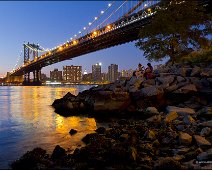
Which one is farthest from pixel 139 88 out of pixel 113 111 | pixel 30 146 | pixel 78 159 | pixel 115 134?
pixel 78 159

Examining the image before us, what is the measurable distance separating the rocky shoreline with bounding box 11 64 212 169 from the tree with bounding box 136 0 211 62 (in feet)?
17.3

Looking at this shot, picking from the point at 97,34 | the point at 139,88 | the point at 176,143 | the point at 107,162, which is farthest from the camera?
the point at 97,34

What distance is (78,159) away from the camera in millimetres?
7223

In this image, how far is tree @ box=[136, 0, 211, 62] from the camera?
71.4 ft

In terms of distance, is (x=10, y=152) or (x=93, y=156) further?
(x=10, y=152)

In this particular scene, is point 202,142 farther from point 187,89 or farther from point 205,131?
point 187,89

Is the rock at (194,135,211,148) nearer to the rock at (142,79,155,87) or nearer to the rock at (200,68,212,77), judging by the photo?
the rock at (200,68,212,77)

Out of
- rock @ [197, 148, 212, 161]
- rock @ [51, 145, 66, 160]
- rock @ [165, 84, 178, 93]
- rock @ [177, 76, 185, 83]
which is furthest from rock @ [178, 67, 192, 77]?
rock @ [51, 145, 66, 160]

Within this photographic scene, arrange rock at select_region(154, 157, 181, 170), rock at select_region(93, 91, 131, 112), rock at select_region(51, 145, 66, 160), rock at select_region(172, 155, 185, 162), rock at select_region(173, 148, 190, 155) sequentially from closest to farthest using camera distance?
rock at select_region(154, 157, 181, 170), rock at select_region(172, 155, 185, 162), rock at select_region(173, 148, 190, 155), rock at select_region(51, 145, 66, 160), rock at select_region(93, 91, 131, 112)

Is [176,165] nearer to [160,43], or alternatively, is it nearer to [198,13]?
[160,43]

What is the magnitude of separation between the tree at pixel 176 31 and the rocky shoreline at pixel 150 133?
17.3ft

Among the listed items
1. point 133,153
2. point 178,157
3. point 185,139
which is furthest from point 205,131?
point 133,153

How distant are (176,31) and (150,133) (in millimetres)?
14036

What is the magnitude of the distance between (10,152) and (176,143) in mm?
4751
